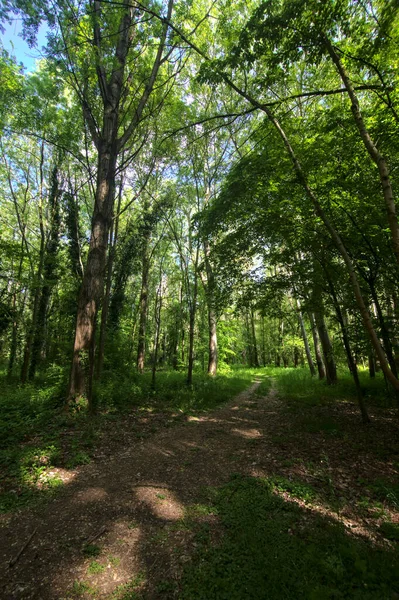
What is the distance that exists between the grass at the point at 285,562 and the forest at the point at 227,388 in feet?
0.06

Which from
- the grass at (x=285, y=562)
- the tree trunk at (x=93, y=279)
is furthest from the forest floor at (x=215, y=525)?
the tree trunk at (x=93, y=279)

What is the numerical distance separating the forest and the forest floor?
0.08 ft

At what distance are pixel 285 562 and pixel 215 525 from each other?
3.07ft

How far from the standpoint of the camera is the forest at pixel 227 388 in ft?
8.73

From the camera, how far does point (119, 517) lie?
3289mm

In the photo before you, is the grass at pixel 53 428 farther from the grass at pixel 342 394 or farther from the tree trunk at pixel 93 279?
the grass at pixel 342 394

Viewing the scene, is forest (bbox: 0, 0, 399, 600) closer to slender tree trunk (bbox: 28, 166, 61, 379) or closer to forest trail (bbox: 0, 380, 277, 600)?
forest trail (bbox: 0, 380, 277, 600)

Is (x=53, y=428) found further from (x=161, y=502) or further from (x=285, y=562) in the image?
(x=285, y=562)

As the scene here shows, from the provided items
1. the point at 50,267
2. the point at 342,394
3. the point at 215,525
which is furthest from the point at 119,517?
the point at 50,267

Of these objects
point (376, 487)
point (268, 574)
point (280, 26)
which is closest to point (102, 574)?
point (268, 574)

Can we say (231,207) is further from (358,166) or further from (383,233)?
(383,233)

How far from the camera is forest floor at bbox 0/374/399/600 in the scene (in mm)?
2355

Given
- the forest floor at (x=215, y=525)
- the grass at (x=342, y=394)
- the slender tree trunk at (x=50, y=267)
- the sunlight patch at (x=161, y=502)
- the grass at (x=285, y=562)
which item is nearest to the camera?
the grass at (x=285, y=562)

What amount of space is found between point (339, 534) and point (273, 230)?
6.41m
